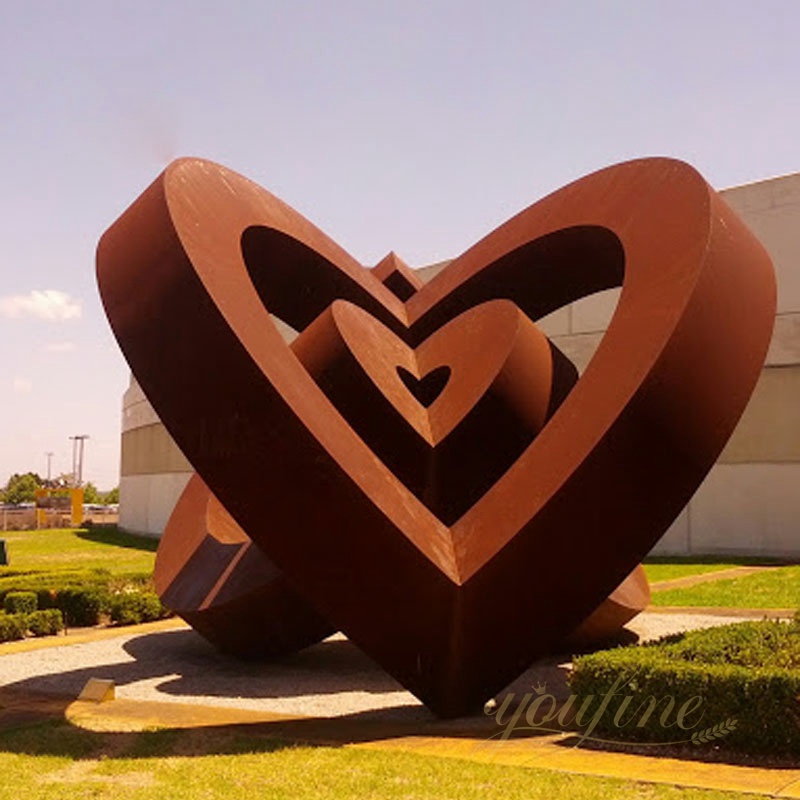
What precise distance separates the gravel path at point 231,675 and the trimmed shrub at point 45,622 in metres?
1.83

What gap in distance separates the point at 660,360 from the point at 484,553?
2313 mm

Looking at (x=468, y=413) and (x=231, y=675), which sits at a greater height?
(x=468, y=413)

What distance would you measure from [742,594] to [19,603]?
1453cm

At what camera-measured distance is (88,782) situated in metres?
7.36

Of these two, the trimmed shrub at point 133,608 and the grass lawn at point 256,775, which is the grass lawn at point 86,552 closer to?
the trimmed shrub at point 133,608

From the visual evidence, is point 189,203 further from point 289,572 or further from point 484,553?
point 484,553

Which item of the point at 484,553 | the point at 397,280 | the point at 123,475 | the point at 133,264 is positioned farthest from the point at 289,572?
the point at 123,475

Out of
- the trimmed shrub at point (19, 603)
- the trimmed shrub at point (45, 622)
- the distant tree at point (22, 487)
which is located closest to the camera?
the trimmed shrub at point (45, 622)

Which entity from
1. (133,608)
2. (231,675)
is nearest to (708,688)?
(231,675)

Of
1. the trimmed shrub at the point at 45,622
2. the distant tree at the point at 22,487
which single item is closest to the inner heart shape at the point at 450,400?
the trimmed shrub at the point at 45,622

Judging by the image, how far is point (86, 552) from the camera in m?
41.6

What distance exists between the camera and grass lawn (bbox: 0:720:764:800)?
22.3 ft

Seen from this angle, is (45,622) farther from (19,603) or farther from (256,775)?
(256,775)

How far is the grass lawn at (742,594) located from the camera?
19.6 m
